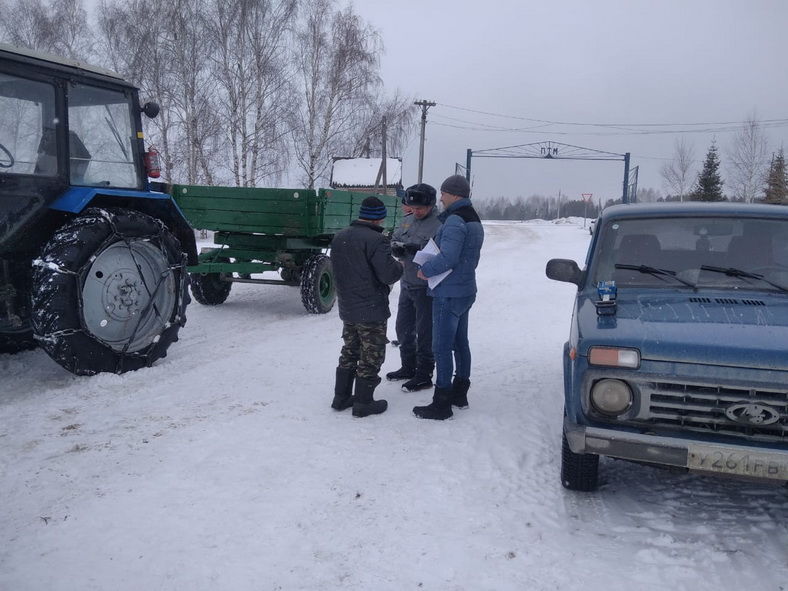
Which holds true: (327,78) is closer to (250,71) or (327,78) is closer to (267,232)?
(250,71)

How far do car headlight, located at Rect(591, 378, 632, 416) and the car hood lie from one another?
18 centimetres

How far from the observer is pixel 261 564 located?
273cm

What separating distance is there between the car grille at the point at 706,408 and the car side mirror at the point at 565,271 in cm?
125

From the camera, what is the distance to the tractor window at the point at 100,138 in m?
5.05

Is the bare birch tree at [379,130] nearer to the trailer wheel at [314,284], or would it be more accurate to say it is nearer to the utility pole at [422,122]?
the utility pole at [422,122]

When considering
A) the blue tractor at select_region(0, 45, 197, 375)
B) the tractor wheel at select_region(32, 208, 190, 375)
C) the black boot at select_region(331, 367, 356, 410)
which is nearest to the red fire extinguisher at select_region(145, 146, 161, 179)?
the blue tractor at select_region(0, 45, 197, 375)

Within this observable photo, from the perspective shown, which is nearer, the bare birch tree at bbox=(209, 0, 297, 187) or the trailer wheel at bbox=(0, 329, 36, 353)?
the trailer wheel at bbox=(0, 329, 36, 353)

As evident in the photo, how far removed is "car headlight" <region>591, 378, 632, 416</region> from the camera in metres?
3.08

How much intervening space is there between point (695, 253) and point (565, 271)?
78 cm

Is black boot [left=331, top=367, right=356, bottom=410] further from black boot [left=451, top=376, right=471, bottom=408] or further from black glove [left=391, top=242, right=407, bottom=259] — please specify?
black glove [left=391, top=242, right=407, bottom=259]

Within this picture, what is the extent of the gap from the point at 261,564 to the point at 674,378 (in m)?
2.06

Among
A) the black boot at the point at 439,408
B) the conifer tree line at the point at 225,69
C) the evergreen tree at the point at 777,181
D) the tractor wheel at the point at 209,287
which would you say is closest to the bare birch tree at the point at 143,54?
the conifer tree line at the point at 225,69

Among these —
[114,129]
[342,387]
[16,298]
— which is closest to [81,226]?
[16,298]

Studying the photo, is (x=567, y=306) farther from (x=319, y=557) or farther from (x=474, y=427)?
(x=319, y=557)
